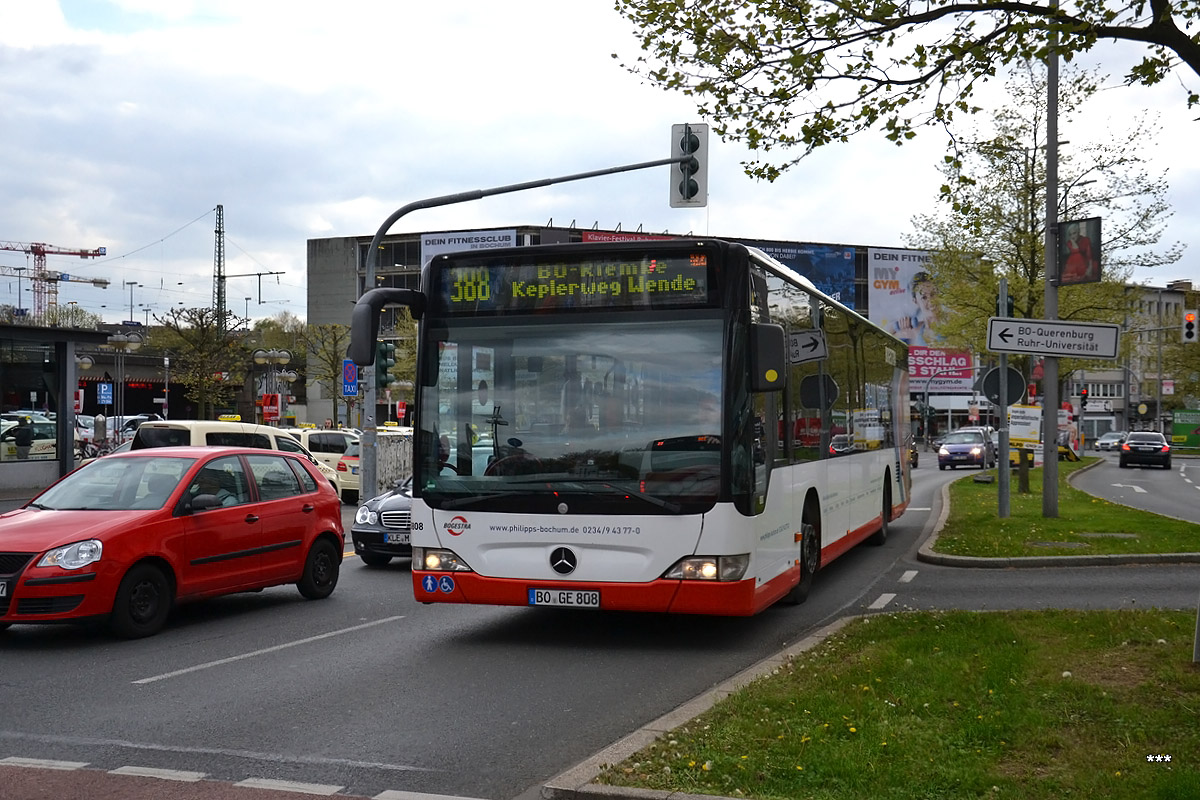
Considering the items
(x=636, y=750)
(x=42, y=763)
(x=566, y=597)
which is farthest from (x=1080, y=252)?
(x=42, y=763)

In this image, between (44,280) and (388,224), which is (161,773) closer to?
(388,224)

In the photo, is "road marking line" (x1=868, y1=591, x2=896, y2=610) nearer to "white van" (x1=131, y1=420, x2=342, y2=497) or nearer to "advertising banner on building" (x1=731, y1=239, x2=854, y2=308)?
"white van" (x1=131, y1=420, x2=342, y2=497)

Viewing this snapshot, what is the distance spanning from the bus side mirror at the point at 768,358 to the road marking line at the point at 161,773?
4.93 metres

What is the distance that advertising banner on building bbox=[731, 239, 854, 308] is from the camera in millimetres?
87375

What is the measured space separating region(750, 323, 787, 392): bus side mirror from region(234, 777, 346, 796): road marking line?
4.68 m

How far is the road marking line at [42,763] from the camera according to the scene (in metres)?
6.34

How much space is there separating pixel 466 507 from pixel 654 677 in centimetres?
204

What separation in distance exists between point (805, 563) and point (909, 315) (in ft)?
255

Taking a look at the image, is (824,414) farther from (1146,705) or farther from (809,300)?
(1146,705)

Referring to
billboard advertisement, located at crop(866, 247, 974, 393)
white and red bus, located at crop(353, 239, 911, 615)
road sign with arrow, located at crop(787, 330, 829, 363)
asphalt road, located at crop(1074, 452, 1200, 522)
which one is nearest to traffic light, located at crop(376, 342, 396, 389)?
road sign with arrow, located at crop(787, 330, 829, 363)

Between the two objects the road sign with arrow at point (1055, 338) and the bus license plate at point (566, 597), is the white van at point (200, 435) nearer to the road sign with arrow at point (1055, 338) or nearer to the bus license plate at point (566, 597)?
the road sign with arrow at point (1055, 338)

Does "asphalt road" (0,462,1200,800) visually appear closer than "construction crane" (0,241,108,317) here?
Yes

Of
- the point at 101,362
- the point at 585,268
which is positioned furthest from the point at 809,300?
the point at 101,362

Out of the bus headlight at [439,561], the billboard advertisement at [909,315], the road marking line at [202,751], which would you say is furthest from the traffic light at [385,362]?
the billboard advertisement at [909,315]
